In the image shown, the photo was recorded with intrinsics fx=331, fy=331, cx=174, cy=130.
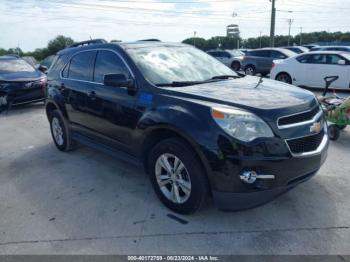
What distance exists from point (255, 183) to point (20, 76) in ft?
30.8

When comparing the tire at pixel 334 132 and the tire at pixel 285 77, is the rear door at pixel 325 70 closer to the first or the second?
the tire at pixel 285 77

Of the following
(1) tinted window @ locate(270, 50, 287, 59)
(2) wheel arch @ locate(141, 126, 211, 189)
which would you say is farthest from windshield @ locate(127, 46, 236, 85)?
(1) tinted window @ locate(270, 50, 287, 59)

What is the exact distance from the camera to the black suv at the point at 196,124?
9.50 feet

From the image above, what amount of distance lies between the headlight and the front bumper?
0.21 m

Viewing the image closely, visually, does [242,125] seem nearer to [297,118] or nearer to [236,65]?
[297,118]

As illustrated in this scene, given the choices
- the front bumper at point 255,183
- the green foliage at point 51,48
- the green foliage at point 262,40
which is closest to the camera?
the front bumper at point 255,183

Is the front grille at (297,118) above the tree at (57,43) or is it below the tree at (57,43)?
above

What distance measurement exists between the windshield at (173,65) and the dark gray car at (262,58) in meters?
12.6

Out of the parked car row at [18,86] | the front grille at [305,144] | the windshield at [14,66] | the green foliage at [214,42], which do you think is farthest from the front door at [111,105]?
the green foliage at [214,42]

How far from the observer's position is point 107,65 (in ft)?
14.2

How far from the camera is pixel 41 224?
11.3 ft

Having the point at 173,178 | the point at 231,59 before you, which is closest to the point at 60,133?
the point at 173,178

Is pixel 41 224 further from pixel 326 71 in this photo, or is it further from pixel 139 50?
pixel 326 71


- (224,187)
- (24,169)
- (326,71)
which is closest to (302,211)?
(224,187)
